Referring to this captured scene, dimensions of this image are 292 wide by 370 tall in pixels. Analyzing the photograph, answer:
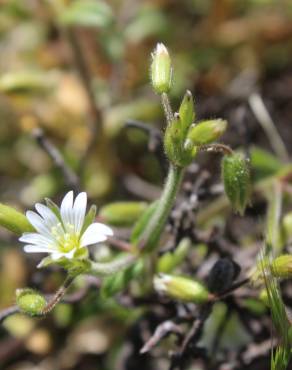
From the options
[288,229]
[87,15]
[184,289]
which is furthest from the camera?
[87,15]

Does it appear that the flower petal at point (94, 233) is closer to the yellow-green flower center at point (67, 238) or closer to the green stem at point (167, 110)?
the yellow-green flower center at point (67, 238)

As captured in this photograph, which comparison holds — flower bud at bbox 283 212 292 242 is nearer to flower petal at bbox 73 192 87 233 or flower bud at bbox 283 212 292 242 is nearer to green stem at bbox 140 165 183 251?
green stem at bbox 140 165 183 251

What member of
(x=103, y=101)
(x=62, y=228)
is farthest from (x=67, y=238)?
(x=103, y=101)

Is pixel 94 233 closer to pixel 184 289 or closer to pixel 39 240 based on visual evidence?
pixel 39 240

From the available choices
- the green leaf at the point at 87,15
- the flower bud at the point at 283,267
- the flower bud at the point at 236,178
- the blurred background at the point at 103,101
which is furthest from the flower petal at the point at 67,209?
the green leaf at the point at 87,15

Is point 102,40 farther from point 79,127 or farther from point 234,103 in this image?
point 234,103

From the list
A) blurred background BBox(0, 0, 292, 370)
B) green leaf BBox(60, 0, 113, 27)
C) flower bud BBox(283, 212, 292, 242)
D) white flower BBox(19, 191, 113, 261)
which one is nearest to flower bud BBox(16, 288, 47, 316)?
white flower BBox(19, 191, 113, 261)
